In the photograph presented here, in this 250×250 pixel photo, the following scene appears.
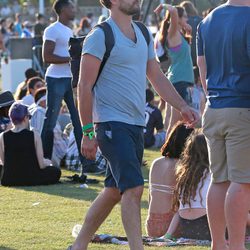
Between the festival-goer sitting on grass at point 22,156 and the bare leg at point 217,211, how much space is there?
417 cm

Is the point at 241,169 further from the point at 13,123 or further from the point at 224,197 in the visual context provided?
the point at 13,123

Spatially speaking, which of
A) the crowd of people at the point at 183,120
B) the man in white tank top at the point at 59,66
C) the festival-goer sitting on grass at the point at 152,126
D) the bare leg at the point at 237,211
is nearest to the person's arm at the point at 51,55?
the man in white tank top at the point at 59,66

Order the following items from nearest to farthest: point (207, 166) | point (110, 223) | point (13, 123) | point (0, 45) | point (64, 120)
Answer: point (207, 166) → point (110, 223) → point (13, 123) → point (64, 120) → point (0, 45)

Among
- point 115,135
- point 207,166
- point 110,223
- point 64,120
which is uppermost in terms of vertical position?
point 115,135

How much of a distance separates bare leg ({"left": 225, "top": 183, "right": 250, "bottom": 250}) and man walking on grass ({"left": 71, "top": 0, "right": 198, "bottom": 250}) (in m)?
0.56

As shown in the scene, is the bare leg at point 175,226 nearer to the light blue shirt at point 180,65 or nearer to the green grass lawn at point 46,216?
the green grass lawn at point 46,216

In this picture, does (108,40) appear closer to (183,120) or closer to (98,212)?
(183,120)

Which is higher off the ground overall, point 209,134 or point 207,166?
point 209,134

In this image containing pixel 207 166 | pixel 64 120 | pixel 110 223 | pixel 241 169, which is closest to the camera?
pixel 241 169

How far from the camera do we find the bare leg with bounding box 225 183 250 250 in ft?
19.3

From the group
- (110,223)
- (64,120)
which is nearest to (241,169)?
(110,223)

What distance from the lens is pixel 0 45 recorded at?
15250 millimetres

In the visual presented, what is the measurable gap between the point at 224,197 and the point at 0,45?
9.69 meters

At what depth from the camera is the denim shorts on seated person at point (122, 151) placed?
19.7 feet
